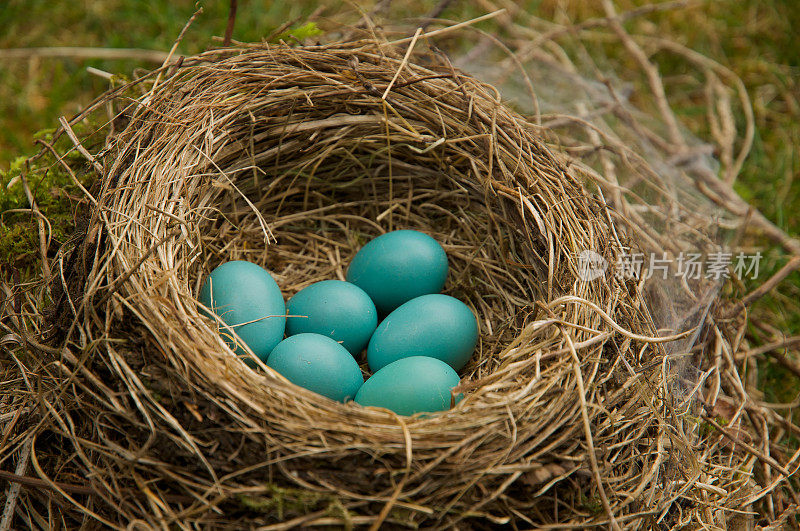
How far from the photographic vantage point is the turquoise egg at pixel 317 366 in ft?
6.46

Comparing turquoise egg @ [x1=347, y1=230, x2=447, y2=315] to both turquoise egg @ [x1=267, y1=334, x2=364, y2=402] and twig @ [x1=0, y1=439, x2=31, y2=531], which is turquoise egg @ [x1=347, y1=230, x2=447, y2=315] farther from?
twig @ [x1=0, y1=439, x2=31, y2=531]

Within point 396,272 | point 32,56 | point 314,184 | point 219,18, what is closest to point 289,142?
point 314,184

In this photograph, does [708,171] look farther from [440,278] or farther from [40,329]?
[40,329]

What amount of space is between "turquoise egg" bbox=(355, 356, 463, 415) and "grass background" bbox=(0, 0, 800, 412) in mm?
1531

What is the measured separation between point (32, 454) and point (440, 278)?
52.4 inches

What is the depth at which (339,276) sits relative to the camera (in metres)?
2.55

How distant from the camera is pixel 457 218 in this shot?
A: 2.52m

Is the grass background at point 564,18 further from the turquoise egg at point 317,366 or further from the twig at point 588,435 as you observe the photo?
the turquoise egg at point 317,366

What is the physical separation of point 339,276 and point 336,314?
1.23ft

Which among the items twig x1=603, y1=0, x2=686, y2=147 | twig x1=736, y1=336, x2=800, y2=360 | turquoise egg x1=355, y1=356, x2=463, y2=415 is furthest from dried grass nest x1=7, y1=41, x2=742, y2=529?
twig x1=603, y1=0, x2=686, y2=147

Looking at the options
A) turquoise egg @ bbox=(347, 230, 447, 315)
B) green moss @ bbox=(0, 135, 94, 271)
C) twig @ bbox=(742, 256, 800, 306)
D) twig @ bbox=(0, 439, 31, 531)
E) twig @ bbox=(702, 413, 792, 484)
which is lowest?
twig @ bbox=(702, 413, 792, 484)

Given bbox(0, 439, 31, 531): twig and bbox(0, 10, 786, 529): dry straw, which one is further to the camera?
bbox(0, 439, 31, 531): twig

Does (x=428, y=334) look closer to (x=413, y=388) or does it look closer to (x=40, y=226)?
(x=413, y=388)

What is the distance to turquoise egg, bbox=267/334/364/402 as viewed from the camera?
6.46 feet
